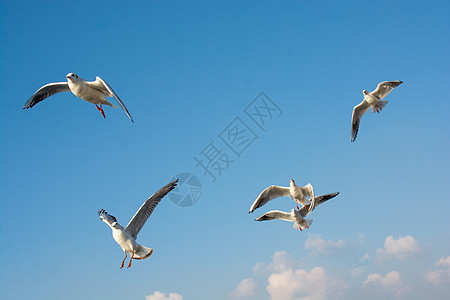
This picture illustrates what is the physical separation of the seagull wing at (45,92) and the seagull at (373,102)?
14.7 metres

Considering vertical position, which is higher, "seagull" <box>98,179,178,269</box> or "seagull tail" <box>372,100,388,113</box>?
"seagull tail" <box>372,100,388,113</box>

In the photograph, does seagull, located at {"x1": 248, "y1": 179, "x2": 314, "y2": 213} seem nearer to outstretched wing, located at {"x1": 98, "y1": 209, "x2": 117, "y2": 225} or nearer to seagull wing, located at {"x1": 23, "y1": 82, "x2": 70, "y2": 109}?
outstretched wing, located at {"x1": 98, "y1": 209, "x2": 117, "y2": 225}

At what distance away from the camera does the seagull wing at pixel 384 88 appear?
21547 millimetres

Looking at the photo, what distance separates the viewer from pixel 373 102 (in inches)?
883

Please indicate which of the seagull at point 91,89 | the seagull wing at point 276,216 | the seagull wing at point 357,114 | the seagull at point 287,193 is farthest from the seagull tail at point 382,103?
the seagull at point 91,89

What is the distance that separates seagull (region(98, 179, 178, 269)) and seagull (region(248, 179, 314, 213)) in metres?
7.34

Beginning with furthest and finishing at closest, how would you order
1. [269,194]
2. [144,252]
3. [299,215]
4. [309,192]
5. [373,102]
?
[373,102] → [269,194] → [299,215] → [309,192] → [144,252]

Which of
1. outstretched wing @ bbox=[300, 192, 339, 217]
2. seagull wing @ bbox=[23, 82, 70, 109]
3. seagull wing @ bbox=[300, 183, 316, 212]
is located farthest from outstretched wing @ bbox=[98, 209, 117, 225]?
outstretched wing @ bbox=[300, 192, 339, 217]

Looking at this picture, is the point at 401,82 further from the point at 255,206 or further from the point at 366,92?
the point at 255,206

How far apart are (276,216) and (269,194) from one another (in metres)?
1.12

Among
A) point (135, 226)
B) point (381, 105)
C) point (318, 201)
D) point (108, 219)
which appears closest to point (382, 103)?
point (381, 105)

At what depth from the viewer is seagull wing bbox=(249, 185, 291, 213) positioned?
2086 cm

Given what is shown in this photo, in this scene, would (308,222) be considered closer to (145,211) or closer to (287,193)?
(287,193)

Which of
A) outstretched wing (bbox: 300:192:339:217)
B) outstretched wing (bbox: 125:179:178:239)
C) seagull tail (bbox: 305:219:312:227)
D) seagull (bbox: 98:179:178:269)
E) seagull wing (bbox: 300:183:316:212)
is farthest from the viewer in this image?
seagull tail (bbox: 305:219:312:227)
